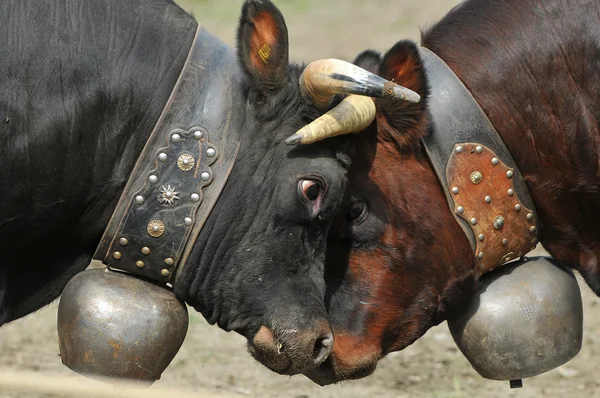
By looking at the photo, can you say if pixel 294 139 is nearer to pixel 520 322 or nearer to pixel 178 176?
pixel 178 176

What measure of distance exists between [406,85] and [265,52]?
608 millimetres

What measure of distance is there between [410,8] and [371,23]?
0.50 metres

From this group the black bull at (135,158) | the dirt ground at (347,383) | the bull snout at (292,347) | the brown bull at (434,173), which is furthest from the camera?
the dirt ground at (347,383)

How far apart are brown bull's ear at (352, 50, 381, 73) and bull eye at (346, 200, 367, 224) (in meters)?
0.52

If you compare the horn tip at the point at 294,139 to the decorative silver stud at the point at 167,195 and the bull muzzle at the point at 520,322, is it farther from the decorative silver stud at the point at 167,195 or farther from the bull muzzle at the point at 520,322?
the bull muzzle at the point at 520,322

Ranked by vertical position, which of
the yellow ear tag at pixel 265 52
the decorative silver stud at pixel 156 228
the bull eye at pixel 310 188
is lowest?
the decorative silver stud at pixel 156 228

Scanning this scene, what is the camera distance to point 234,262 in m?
3.96

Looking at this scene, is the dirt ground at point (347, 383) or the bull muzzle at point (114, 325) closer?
the bull muzzle at point (114, 325)

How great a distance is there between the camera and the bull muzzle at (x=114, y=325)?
3.88 m

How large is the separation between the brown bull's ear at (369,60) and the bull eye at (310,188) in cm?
65

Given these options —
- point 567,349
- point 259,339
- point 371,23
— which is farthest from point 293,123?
point 371,23

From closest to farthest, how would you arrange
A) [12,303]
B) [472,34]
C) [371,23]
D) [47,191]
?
[47,191]
[12,303]
[472,34]
[371,23]

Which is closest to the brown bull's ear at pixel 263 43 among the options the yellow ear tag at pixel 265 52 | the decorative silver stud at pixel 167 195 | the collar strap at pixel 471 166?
the yellow ear tag at pixel 265 52

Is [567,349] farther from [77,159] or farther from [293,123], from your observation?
[77,159]
